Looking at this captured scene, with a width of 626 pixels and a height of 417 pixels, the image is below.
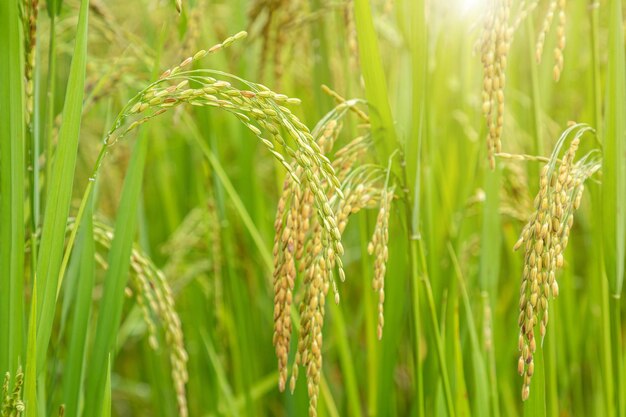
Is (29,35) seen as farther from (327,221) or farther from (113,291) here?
(327,221)

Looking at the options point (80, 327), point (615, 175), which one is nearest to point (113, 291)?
point (80, 327)

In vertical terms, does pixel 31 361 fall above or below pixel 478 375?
above

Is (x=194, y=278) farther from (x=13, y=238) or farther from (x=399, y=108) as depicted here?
(x=13, y=238)

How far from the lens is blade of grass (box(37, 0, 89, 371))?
1.19 m

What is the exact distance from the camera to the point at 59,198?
3.93ft

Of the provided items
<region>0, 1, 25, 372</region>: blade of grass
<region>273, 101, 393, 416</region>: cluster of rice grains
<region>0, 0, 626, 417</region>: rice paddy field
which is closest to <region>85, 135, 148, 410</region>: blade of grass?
<region>0, 0, 626, 417</region>: rice paddy field

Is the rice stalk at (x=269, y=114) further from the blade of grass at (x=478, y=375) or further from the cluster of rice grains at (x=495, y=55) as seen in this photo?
the blade of grass at (x=478, y=375)

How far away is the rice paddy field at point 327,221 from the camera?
116 cm

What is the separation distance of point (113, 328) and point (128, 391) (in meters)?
1.59

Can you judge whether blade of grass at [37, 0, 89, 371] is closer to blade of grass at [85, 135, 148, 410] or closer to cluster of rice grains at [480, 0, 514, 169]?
blade of grass at [85, 135, 148, 410]

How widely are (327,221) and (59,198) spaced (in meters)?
0.46

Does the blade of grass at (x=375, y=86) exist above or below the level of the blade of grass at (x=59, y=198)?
above

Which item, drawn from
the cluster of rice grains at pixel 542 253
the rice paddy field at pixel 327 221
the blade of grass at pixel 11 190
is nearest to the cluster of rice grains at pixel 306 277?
the rice paddy field at pixel 327 221

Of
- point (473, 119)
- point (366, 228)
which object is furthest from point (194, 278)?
point (473, 119)
